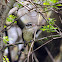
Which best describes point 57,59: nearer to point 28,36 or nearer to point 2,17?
point 28,36

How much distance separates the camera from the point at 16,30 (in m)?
5.68

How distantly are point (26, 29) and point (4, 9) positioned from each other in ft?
5.62

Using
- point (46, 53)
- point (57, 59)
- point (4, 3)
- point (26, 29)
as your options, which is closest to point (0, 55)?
point (4, 3)

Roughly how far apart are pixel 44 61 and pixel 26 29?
156 centimetres

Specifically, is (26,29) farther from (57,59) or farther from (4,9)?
(57,59)

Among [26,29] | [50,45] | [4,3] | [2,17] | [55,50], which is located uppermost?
[4,3]

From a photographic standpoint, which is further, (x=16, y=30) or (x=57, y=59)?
(x=16, y=30)

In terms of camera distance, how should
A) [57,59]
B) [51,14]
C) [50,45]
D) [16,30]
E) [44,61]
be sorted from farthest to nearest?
[16,30] → [57,59] → [44,61] → [50,45] → [51,14]

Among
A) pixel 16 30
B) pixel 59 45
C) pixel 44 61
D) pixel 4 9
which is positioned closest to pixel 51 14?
pixel 59 45

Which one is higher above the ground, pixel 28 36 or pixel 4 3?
pixel 4 3

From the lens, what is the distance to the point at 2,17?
1267 mm

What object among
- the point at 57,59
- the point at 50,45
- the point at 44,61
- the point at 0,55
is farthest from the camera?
the point at 57,59

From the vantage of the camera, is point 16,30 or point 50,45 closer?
point 50,45

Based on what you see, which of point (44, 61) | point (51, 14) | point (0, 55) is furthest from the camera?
point (44, 61)
